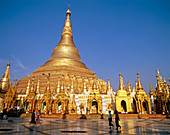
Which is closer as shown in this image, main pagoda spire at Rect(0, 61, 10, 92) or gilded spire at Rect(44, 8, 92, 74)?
main pagoda spire at Rect(0, 61, 10, 92)

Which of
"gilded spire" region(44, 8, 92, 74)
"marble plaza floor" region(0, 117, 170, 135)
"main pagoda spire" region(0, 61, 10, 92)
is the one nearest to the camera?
"marble plaza floor" region(0, 117, 170, 135)

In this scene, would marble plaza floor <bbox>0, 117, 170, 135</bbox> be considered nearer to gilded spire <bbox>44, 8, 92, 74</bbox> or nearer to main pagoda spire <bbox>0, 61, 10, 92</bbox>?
main pagoda spire <bbox>0, 61, 10, 92</bbox>

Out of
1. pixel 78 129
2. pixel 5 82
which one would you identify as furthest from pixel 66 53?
pixel 78 129

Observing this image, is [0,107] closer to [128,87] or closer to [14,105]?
[14,105]

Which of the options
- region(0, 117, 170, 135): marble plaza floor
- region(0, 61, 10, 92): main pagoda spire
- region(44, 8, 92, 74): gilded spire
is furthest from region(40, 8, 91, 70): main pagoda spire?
region(0, 117, 170, 135): marble plaza floor

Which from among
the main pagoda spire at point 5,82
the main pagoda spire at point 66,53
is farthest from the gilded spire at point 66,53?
the main pagoda spire at point 5,82

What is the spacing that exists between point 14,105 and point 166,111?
2558cm

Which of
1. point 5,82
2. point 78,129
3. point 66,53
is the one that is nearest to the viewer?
point 78,129

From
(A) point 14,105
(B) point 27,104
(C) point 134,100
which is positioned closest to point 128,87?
(C) point 134,100

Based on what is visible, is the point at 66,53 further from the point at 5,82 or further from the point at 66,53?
the point at 5,82

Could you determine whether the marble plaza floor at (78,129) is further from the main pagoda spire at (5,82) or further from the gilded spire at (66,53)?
Result: the gilded spire at (66,53)

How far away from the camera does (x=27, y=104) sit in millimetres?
24297

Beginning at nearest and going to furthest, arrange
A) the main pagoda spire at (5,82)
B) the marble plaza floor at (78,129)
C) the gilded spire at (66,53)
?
the marble plaza floor at (78,129) → the main pagoda spire at (5,82) → the gilded spire at (66,53)

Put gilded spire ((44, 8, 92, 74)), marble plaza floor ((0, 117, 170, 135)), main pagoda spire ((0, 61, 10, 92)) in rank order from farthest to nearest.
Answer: gilded spire ((44, 8, 92, 74)) < main pagoda spire ((0, 61, 10, 92)) < marble plaza floor ((0, 117, 170, 135))
